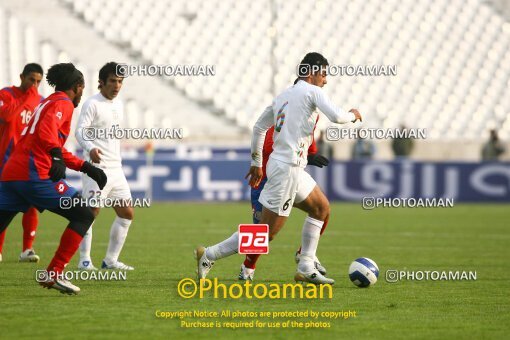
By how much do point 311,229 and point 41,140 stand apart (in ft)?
9.34

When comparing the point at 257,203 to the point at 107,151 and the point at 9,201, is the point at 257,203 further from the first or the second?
the point at 9,201

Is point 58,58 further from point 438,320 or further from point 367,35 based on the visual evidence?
point 438,320

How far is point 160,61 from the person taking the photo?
3134 cm

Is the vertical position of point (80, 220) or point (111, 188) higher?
point (111, 188)

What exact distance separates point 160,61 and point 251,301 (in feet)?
78.7

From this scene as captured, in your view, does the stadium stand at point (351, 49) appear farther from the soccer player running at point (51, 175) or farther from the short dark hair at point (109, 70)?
the soccer player running at point (51, 175)

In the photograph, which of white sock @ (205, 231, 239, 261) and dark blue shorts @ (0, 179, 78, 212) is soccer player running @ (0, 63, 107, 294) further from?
white sock @ (205, 231, 239, 261)

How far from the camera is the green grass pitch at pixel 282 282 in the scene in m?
6.70

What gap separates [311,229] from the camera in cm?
928

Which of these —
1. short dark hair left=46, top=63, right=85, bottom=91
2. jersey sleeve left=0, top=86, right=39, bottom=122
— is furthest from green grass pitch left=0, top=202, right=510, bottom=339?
short dark hair left=46, top=63, right=85, bottom=91

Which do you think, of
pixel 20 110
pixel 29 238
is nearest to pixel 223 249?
pixel 29 238

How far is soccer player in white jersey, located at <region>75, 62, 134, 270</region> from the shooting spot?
33.0 ft

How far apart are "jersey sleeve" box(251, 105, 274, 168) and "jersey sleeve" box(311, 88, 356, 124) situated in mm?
543

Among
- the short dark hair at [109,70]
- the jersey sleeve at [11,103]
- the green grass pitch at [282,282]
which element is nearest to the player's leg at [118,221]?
the green grass pitch at [282,282]
